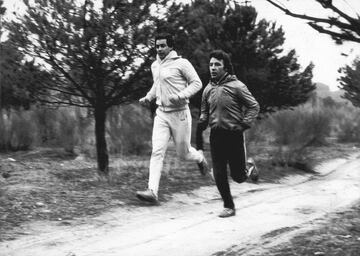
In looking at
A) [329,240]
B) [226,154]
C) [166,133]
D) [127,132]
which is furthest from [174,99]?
[127,132]

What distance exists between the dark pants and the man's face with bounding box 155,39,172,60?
4.45 ft

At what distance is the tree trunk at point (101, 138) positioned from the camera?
9070 mm

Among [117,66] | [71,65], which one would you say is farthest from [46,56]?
[117,66]

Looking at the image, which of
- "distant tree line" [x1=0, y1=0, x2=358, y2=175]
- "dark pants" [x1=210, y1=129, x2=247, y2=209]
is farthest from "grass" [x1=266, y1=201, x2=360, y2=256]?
"distant tree line" [x1=0, y1=0, x2=358, y2=175]

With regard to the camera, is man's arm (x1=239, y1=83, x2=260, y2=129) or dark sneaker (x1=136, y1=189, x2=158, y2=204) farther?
dark sneaker (x1=136, y1=189, x2=158, y2=204)

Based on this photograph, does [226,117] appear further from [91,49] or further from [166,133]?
[91,49]

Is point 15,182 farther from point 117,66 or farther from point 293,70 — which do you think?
point 293,70

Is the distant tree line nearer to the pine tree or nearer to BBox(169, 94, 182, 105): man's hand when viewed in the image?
the pine tree

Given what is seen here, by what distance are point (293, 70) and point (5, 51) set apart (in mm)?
12220

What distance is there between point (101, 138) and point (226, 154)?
12.3 feet

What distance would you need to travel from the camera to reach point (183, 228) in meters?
5.41

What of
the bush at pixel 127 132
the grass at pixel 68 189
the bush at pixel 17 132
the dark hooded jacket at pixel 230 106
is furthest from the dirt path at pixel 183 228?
the bush at pixel 17 132

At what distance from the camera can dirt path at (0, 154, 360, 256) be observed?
459cm

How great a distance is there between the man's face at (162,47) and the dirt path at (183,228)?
194 cm
